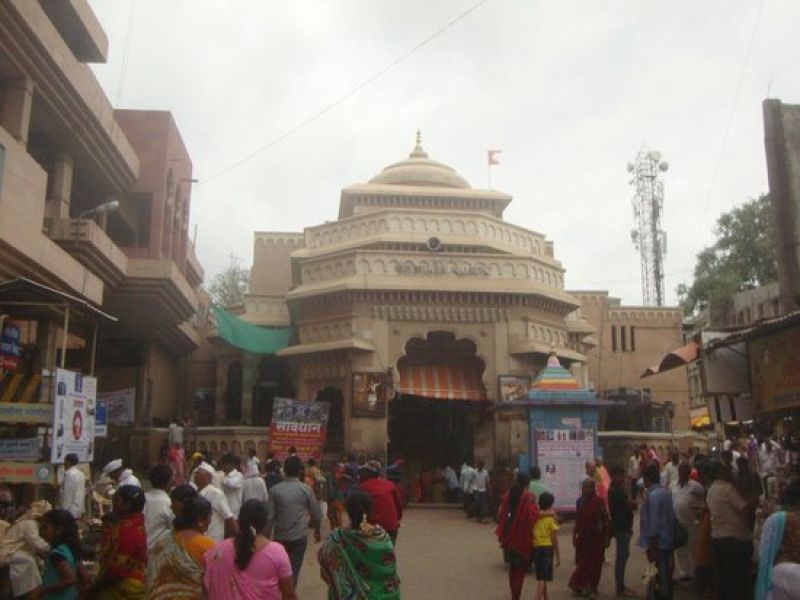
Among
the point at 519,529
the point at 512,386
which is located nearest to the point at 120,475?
the point at 519,529

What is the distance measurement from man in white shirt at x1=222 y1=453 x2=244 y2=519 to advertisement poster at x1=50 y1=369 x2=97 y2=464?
2.38 m

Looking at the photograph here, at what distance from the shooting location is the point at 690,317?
128 ft

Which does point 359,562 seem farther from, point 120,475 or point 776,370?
point 120,475

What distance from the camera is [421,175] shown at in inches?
1096

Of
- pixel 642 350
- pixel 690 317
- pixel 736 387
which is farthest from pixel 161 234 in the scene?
pixel 690 317

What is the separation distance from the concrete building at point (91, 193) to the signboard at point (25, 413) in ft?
7.65

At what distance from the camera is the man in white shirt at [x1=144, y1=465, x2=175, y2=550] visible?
6020mm

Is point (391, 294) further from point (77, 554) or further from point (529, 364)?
point (77, 554)

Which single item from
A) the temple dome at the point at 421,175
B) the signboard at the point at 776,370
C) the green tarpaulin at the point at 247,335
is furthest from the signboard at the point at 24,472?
the temple dome at the point at 421,175

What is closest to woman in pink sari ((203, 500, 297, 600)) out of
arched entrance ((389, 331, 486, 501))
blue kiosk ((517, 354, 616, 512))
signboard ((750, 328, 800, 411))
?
signboard ((750, 328, 800, 411))

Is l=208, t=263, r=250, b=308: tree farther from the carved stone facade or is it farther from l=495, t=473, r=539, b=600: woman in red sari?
l=495, t=473, r=539, b=600: woman in red sari

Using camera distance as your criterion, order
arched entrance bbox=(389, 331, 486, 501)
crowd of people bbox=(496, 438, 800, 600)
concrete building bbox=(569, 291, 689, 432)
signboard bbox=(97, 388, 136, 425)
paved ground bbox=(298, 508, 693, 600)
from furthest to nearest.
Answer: concrete building bbox=(569, 291, 689, 432) → arched entrance bbox=(389, 331, 486, 501) → signboard bbox=(97, 388, 136, 425) → paved ground bbox=(298, 508, 693, 600) → crowd of people bbox=(496, 438, 800, 600)

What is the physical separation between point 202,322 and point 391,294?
1292 centimetres

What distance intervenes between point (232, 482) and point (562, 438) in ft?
23.6
